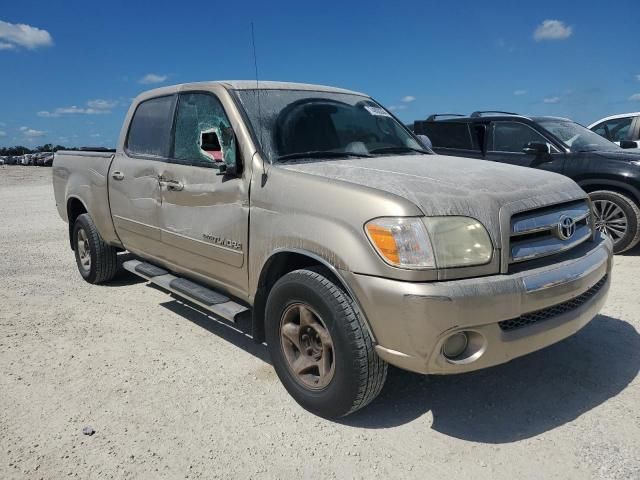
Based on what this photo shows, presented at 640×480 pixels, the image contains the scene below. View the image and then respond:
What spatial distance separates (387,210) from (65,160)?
4696mm

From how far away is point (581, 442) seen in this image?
2742mm

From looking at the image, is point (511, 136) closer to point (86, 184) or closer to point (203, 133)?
point (203, 133)

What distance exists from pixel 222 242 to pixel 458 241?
1.66m

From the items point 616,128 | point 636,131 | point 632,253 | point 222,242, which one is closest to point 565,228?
point 222,242

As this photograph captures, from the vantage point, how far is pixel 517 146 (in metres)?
7.50

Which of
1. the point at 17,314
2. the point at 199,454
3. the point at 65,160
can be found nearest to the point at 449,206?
the point at 199,454

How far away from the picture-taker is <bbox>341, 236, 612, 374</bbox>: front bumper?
247 centimetres

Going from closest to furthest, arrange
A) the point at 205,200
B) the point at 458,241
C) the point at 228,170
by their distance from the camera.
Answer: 1. the point at 458,241
2. the point at 228,170
3. the point at 205,200

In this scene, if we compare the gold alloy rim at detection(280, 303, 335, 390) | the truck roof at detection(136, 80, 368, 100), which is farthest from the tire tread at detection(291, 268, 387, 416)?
the truck roof at detection(136, 80, 368, 100)

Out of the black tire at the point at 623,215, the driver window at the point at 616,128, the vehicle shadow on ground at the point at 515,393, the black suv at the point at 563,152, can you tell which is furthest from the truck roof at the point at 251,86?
the driver window at the point at 616,128

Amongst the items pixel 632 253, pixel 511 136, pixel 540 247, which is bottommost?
pixel 632 253

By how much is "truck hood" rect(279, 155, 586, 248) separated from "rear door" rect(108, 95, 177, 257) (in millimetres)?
1527

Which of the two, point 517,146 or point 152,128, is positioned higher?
point 152,128

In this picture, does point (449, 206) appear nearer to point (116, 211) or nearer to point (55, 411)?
point (55, 411)
